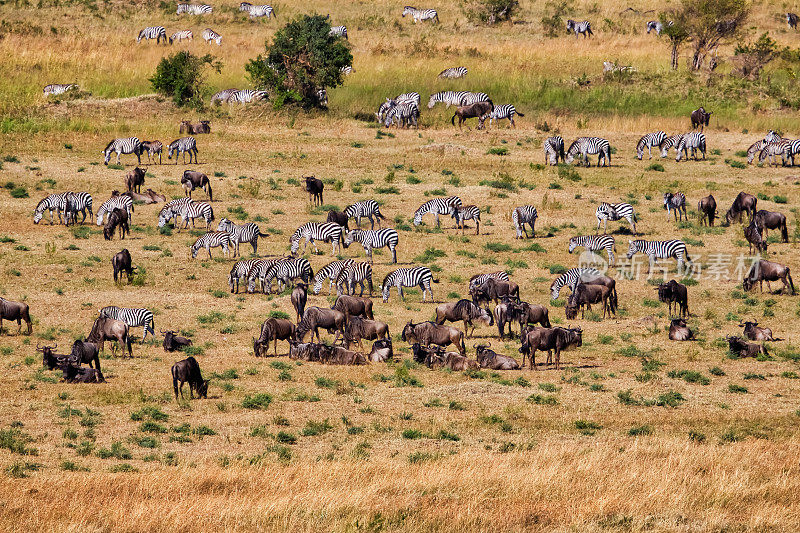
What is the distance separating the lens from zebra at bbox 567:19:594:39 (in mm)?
72625

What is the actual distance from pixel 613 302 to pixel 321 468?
14385mm

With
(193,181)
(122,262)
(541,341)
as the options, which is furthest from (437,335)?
(193,181)

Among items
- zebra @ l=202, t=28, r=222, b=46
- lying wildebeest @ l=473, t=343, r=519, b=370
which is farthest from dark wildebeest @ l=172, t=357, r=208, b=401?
zebra @ l=202, t=28, r=222, b=46

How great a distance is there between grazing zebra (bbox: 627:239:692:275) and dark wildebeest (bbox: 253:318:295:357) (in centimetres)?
1334

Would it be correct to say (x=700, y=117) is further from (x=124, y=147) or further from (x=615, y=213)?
(x=124, y=147)

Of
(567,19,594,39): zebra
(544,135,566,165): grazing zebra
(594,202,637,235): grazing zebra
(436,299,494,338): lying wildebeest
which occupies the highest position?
(567,19,594,39): zebra

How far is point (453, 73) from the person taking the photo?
6119cm

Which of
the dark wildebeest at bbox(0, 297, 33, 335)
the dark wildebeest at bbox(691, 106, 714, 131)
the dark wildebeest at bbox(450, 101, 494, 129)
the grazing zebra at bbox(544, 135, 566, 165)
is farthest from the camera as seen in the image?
the dark wildebeest at bbox(450, 101, 494, 129)

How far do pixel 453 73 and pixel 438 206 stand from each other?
2593 cm

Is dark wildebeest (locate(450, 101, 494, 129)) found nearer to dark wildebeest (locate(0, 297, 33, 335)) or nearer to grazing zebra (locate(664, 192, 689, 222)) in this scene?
grazing zebra (locate(664, 192, 689, 222))

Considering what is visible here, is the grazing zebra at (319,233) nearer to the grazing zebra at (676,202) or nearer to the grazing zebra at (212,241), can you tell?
the grazing zebra at (212,241)

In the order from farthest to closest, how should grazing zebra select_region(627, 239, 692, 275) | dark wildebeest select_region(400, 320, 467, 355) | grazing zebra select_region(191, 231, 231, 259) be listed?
grazing zebra select_region(627, 239, 692, 275)
grazing zebra select_region(191, 231, 231, 259)
dark wildebeest select_region(400, 320, 467, 355)

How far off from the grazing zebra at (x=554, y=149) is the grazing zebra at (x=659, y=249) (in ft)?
48.8

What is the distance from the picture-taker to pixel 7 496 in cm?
1398
